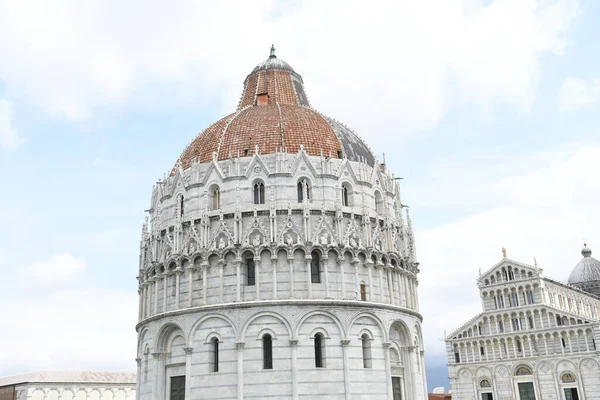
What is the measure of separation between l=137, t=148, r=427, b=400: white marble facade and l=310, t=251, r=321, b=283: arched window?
65 mm

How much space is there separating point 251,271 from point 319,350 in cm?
610

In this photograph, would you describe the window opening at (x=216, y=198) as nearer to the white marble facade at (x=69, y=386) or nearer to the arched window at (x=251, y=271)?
the arched window at (x=251, y=271)

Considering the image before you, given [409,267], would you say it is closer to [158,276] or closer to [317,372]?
[317,372]

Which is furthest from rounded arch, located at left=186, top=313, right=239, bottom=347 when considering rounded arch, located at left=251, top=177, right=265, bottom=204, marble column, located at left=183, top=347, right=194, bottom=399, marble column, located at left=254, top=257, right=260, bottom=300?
rounded arch, located at left=251, top=177, right=265, bottom=204

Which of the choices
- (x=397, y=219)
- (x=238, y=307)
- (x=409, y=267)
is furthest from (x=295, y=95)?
(x=238, y=307)

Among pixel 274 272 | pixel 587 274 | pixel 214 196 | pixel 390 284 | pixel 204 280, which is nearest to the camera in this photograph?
pixel 274 272

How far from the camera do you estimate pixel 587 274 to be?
100 meters

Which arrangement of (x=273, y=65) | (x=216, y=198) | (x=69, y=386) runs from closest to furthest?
1. (x=216, y=198)
2. (x=273, y=65)
3. (x=69, y=386)

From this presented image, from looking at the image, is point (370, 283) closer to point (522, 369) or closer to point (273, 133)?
point (273, 133)

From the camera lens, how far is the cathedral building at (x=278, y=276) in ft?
110

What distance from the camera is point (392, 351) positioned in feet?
121

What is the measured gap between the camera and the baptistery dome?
98625mm

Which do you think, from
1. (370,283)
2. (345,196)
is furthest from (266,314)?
(345,196)

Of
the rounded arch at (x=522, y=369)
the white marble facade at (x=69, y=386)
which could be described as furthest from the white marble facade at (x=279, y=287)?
the white marble facade at (x=69, y=386)
